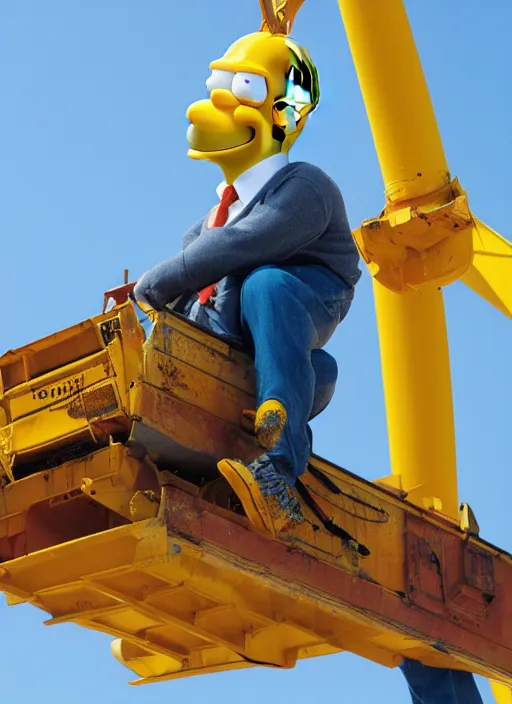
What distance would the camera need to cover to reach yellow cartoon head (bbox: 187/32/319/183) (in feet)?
43.8

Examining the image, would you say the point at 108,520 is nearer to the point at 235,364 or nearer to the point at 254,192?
the point at 235,364

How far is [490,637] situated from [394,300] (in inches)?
154

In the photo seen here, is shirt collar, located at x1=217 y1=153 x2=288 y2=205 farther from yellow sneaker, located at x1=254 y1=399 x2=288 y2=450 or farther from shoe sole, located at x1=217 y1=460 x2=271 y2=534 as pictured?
shoe sole, located at x1=217 y1=460 x2=271 y2=534

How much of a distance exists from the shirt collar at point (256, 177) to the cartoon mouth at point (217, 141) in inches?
7.4

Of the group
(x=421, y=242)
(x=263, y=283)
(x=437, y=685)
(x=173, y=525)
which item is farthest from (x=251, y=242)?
(x=437, y=685)

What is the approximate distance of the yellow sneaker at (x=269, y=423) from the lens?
11.9m

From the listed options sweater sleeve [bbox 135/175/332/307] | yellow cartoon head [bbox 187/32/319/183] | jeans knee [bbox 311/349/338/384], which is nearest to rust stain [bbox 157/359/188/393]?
sweater sleeve [bbox 135/175/332/307]

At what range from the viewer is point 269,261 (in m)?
12.9

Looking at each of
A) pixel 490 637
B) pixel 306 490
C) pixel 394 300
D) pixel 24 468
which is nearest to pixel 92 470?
pixel 24 468

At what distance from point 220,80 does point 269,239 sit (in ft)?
4.27

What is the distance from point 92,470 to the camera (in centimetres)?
1180

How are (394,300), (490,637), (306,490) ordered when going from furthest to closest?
(394,300) < (490,637) < (306,490)

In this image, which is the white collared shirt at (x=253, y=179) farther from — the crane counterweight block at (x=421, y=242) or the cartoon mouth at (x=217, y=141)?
the crane counterweight block at (x=421, y=242)

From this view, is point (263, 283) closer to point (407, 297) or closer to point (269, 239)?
point (269, 239)
